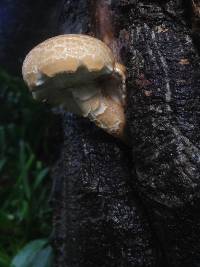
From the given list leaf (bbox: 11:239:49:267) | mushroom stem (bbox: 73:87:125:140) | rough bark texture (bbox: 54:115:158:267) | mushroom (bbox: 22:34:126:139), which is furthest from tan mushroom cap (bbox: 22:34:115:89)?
leaf (bbox: 11:239:49:267)

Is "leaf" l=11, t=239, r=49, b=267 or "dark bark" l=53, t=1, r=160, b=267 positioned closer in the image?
"dark bark" l=53, t=1, r=160, b=267

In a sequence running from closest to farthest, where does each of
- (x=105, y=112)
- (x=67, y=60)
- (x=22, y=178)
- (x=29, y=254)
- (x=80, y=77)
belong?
(x=67, y=60) < (x=80, y=77) < (x=105, y=112) < (x=29, y=254) < (x=22, y=178)

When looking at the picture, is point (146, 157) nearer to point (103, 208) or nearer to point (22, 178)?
point (103, 208)

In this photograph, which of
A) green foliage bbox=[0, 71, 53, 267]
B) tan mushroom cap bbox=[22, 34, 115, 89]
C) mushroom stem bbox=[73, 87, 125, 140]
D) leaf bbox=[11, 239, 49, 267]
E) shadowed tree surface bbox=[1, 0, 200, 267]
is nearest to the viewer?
tan mushroom cap bbox=[22, 34, 115, 89]

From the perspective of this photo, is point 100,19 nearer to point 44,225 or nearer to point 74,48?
point 74,48

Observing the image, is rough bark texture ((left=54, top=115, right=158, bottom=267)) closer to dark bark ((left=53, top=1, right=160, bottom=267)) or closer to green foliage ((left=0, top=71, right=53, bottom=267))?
dark bark ((left=53, top=1, right=160, bottom=267))

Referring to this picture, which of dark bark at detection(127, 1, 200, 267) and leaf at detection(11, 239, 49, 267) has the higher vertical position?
dark bark at detection(127, 1, 200, 267)

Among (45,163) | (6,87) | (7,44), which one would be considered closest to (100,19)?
(7,44)

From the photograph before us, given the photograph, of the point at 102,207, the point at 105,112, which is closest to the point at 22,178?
the point at 102,207

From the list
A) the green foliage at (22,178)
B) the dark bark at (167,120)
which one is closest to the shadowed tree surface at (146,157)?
the dark bark at (167,120)
